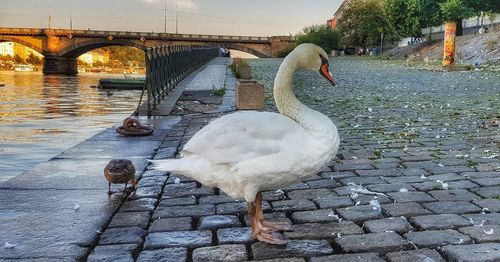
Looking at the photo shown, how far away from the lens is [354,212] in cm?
405

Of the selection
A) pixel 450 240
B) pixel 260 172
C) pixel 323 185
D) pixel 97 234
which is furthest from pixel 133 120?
pixel 450 240

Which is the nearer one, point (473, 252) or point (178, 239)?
point (473, 252)

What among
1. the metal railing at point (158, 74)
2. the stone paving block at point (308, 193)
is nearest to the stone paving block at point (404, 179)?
the stone paving block at point (308, 193)

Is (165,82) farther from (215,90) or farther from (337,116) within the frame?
(337,116)

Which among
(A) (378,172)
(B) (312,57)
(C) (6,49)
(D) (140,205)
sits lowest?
(D) (140,205)

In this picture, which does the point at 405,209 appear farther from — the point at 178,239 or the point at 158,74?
the point at 158,74

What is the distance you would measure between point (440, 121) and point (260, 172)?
668 centimetres

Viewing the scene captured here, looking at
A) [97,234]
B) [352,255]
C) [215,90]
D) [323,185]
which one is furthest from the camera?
[215,90]

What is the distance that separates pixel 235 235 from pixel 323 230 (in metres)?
0.61

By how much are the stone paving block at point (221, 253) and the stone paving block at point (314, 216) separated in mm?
685

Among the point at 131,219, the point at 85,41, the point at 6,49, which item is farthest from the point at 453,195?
the point at 6,49

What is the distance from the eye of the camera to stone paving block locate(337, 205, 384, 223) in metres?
3.92

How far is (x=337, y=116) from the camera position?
395 inches

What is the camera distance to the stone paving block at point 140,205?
13.9 feet
